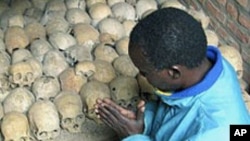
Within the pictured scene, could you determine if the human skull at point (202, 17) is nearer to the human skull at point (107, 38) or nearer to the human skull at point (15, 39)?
the human skull at point (107, 38)

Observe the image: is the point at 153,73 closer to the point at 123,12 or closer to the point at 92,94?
the point at 92,94

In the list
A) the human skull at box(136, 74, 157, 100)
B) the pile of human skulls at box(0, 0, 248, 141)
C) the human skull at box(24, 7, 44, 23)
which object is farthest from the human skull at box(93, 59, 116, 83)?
the human skull at box(24, 7, 44, 23)

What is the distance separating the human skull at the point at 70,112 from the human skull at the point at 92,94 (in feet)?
0.07

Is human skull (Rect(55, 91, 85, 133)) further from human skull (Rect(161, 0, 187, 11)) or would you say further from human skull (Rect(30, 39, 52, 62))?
human skull (Rect(161, 0, 187, 11))

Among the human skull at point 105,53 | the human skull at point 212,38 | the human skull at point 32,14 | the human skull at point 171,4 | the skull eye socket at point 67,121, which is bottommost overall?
the skull eye socket at point 67,121

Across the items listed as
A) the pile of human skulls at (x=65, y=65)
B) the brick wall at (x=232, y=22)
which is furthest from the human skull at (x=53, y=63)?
the brick wall at (x=232, y=22)

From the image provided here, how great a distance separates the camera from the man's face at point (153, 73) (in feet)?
3.90

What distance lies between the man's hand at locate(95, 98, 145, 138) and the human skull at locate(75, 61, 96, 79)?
359 millimetres

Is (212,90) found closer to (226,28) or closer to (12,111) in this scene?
(12,111)

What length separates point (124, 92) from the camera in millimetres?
1854

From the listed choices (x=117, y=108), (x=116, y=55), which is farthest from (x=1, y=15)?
(x=117, y=108)

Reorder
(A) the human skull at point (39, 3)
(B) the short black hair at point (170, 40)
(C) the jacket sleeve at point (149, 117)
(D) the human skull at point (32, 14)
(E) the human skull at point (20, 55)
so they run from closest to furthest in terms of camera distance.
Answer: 1. (B) the short black hair at point (170, 40)
2. (C) the jacket sleeve at point (149, 117)
3. (E) the human skull at point (20, 55)
4. (D) the human skull at point (32, 14)
5. (A) the human skull at point (39, 3)

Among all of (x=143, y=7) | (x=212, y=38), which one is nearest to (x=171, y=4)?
(x=143, y=7)

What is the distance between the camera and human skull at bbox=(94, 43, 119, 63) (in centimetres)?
200
